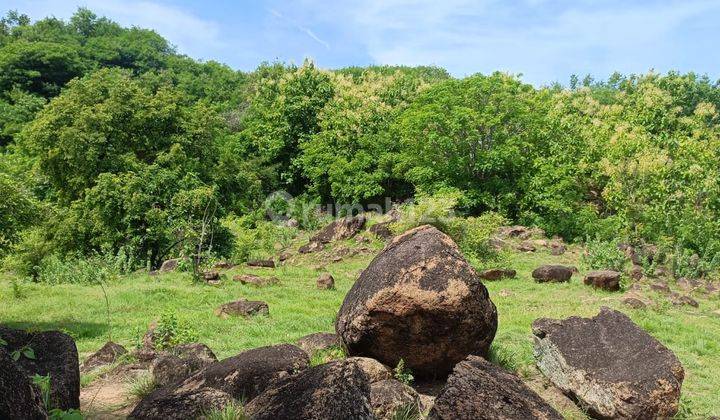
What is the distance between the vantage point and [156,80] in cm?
4897

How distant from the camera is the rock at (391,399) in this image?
6508mm

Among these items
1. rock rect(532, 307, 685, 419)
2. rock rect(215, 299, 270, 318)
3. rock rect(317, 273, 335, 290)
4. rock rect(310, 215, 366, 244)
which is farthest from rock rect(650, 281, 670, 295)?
rock rect(310, 215, 366, 244)

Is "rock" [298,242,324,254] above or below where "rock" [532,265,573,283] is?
below

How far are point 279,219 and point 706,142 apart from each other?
2415cm

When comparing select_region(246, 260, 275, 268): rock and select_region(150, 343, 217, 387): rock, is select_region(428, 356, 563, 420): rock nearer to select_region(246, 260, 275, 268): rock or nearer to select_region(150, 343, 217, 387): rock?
select_region(150, 343, 217, 387): rock

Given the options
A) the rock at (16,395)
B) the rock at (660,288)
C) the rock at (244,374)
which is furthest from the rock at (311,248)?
the rock at (16,395)

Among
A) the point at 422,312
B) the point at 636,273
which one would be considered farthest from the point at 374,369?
the point at 636,273

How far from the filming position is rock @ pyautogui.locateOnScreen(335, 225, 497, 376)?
26.5ft

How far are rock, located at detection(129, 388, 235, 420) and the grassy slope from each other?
469 cm

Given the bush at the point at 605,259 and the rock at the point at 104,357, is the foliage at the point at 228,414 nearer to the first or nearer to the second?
the rock at the point at 104,357

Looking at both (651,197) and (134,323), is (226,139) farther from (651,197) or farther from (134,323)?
(134,323)

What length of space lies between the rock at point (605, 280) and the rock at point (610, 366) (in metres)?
8.79

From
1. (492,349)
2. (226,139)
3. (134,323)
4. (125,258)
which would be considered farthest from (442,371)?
(226,139)

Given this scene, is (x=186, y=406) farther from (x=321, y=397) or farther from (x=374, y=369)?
(x=374, y=369)
